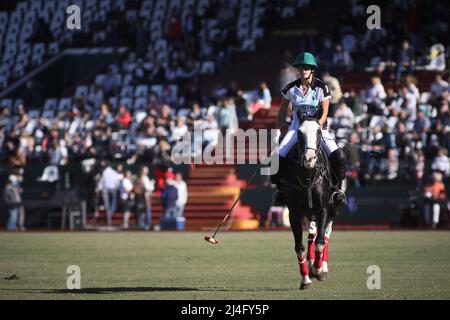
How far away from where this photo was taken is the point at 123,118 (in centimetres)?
3869

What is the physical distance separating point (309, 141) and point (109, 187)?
21.1m

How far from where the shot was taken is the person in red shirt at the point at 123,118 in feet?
126

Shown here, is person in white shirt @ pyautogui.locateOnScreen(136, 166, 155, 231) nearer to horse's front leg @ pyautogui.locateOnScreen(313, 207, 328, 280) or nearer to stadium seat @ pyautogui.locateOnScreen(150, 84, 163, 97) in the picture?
stadium seat @ pyautogui.locateOnScreen(150, 84, 163, 97)

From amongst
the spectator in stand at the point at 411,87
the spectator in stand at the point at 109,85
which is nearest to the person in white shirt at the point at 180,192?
the spectator in stand at the point at 411,87

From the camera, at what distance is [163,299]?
14.2 metres

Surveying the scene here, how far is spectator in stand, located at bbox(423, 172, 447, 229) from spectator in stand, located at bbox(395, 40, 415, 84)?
4.95 m

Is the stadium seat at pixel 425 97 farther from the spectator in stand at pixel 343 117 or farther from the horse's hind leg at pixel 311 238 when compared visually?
the horse's hind leg at pixel 311 238

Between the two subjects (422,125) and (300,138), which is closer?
(300,138)

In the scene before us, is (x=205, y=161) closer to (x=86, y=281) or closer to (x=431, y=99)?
(x=431, y=99)

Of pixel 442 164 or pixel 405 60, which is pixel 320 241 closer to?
pixel 442 164

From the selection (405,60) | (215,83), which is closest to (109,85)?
(215,83)

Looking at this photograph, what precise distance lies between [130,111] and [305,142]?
2575 centimetres

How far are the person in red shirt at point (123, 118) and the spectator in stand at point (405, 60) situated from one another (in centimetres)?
848

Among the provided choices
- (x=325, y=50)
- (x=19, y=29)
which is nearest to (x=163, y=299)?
(x=325, y=50)
